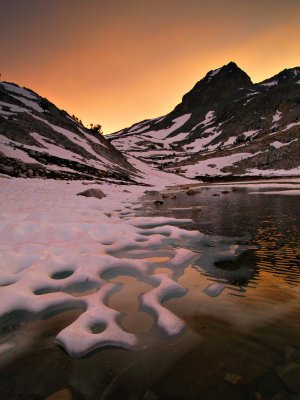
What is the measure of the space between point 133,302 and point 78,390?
6.06 ft

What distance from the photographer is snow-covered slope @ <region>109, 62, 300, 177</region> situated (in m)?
Result: 72.2

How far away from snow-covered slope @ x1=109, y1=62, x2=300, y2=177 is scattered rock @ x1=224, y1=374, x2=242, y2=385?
65.6 metres

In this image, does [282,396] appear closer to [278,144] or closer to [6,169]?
[6,169]

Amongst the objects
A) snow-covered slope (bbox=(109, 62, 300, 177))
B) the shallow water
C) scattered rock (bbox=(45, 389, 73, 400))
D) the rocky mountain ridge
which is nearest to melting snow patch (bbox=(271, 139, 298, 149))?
snow-covered slope (bbox=(109, 62, 300, 177))

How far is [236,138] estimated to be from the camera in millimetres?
113562

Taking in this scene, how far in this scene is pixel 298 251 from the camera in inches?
285

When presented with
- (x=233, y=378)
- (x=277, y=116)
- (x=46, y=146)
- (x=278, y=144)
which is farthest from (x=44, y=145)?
(x=277, y=116)

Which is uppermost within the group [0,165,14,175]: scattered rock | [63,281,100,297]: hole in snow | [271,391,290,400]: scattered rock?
[0,165,14,175]: scattered rock

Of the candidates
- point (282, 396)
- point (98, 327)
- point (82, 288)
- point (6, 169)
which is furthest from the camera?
point (6, 169)

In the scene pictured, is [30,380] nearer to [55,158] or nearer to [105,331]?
[105,331]

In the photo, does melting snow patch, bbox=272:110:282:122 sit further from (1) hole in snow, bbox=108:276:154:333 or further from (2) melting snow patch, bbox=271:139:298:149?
(1) hole in snow, bbox=108:276:154:333

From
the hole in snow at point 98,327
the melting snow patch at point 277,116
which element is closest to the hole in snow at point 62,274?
the hole in snow at point 98,327

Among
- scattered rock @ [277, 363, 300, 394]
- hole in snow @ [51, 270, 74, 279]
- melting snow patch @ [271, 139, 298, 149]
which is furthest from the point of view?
melting snow patch @ [271, 139, 298, 149]

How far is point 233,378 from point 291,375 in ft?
1.74
